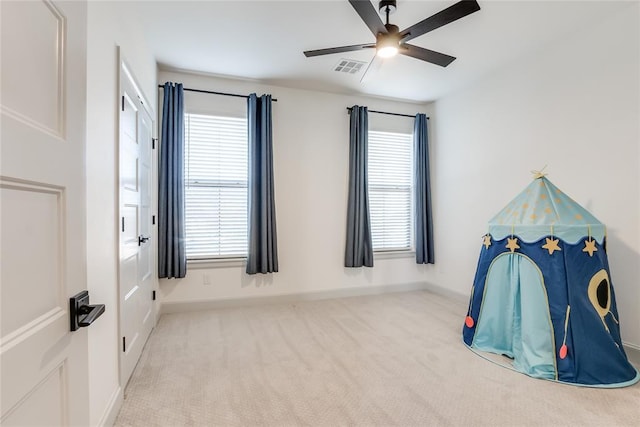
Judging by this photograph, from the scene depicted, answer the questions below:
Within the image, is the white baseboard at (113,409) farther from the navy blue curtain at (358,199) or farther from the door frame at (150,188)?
the navy blue curtain at (358,199)

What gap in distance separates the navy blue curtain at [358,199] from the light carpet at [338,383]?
1.12 m

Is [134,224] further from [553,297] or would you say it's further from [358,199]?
[553,297]

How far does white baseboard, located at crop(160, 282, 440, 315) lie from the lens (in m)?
3.63

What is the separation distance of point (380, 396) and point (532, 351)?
1.23 meters

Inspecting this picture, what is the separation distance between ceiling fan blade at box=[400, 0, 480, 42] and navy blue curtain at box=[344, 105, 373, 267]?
6.33 feet

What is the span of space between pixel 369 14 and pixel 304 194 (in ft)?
7.87

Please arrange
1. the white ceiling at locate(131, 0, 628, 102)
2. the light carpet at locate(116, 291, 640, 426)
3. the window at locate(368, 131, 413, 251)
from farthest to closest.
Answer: the window at locate(368, 131, 413, 251), the white ceiling at locate(131, 0, 628, 102), the light carpet at locate(116, 291, 640, 426)

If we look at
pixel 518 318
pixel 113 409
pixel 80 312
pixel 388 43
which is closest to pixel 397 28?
pixel 388 43

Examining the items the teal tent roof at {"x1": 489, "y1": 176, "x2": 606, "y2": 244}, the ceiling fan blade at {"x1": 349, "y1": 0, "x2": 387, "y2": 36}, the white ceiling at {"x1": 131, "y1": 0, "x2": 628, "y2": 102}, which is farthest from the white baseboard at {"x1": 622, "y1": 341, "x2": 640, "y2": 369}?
the ceiling fan blade at {"x1": 349, "y1": 0, "x2": 387, "y2": 36}

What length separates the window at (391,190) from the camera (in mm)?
4543

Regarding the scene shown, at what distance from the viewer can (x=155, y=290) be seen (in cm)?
334

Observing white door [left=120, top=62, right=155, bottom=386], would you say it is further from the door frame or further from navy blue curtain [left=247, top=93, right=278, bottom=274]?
navy blue curtain [left=247, top=93, right=278, bottom=274]

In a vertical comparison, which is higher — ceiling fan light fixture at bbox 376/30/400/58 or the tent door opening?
ceiling fan light fixture at bbox 376/30/400/58

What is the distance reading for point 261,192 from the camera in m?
3.78
